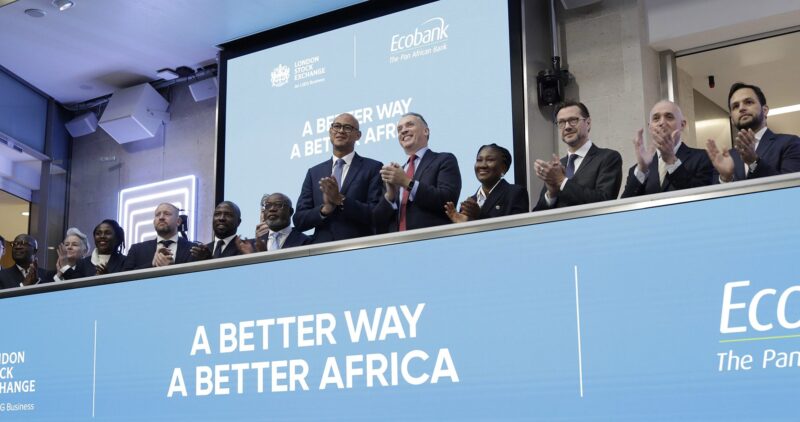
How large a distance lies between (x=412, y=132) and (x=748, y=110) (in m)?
1.49

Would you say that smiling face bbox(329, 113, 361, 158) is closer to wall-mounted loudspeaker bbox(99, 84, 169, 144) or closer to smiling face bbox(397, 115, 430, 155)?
smiling face bbox(397, 115, 430, 155)

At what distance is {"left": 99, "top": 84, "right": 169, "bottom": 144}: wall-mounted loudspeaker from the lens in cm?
789

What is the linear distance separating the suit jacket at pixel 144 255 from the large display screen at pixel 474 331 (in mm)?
1353

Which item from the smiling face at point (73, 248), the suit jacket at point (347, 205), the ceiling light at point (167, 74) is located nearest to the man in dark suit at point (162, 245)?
the suit jacket at point (347, 205)

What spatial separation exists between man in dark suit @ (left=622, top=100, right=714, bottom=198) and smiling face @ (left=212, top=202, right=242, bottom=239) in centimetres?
179

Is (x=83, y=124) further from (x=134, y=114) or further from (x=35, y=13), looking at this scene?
(x=35, y=13)

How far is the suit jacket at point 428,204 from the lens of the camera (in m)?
3.85

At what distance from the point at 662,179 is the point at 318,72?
3.49 meters

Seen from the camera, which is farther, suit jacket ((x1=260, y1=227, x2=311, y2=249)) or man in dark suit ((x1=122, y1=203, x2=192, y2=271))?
man in dark suit ((x1=122, y1=203, x2=192, y2=271))

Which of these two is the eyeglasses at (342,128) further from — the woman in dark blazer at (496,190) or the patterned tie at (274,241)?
the woman in dark blazer at (496,190)

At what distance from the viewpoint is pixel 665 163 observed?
3357 mm

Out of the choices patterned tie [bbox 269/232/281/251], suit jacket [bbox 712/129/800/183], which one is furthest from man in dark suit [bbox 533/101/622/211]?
patterned tie [bbox 269/232/281/251]

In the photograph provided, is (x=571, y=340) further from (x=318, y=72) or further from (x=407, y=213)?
(x=318, y=72)

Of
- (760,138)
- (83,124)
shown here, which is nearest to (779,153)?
(760,138)
